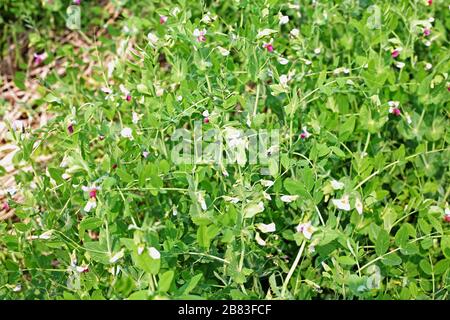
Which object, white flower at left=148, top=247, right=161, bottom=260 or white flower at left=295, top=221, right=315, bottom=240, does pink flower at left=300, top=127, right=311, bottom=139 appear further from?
white flower at left=148, top=247, right=161, bottom=260

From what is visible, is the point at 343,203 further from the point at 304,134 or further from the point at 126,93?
the point at 126,93

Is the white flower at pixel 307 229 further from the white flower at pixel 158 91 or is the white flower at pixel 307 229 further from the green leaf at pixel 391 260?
the white flower at pixel 158 91

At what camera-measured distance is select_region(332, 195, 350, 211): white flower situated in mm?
1399

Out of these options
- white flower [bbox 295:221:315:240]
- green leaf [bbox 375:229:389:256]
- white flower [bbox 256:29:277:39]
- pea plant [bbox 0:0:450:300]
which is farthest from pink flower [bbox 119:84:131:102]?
green leaf [bbox 375:229:389:256]

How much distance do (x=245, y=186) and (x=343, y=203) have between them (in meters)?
0.22

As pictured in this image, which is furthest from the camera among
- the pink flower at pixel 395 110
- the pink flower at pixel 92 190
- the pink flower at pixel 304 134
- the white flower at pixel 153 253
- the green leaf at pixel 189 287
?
the pink flower at pixel 395 110

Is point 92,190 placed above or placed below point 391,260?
above

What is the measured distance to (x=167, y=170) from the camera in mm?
1438

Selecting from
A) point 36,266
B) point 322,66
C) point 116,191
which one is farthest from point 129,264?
point 322,66

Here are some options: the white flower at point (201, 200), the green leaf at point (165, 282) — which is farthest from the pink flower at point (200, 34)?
the green leaf at point (165, 282)

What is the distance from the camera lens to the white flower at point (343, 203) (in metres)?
1.40

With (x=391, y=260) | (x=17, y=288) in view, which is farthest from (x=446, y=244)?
(x=17, y=288)

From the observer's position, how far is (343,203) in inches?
55.8

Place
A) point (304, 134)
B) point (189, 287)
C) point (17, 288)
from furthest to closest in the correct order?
point (304, 134), point (17, 288), point (189, 287)
